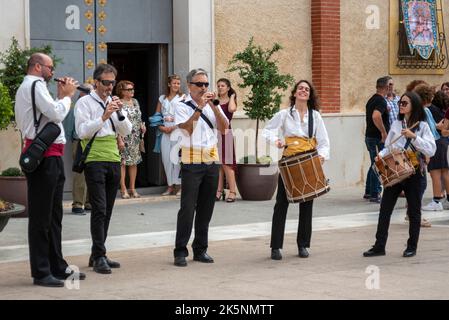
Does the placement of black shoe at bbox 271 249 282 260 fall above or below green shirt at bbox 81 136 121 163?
below

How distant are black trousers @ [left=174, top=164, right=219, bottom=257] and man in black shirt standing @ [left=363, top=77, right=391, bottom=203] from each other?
5475 mm

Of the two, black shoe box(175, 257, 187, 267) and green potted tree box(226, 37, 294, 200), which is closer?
black shoe box(175, 257, 187, 267)

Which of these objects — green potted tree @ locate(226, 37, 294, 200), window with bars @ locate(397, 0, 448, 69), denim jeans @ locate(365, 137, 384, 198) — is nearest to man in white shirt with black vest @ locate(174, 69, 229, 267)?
green potted tree @ locate(226, 37, 294, 200)

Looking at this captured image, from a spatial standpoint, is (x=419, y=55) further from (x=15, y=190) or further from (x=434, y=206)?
(x=15, y=190)

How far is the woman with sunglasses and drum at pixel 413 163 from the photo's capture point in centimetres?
1089

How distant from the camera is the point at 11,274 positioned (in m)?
9.68

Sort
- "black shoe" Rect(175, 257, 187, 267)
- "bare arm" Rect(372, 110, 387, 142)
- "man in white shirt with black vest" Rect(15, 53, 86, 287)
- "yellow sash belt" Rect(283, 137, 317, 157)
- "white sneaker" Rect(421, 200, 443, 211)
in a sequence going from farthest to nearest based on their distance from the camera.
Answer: "bare arm" Rect(372, 110, 387, 142) → "white sneaker" Rect(421, 200, 443, 211) → "yellow sash belt" Rect(283, 137, 317, 157) → "black shoe" Rect(175, 257, 187, 267) → "man in white shirt with black vest" Rect(15, 53, 86, 287)

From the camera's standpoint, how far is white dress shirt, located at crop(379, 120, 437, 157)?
10.9 m

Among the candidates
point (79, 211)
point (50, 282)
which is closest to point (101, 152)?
point (50, 282)

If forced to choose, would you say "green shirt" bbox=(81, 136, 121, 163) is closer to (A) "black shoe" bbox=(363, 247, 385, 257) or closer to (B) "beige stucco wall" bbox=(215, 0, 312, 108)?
(A) "black shoe" bbox=(363, 247, 385, 257)

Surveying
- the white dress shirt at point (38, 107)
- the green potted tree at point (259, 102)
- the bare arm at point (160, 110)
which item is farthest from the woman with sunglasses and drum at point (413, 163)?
the bare arm at point (160, 110)

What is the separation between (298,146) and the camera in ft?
35.5
